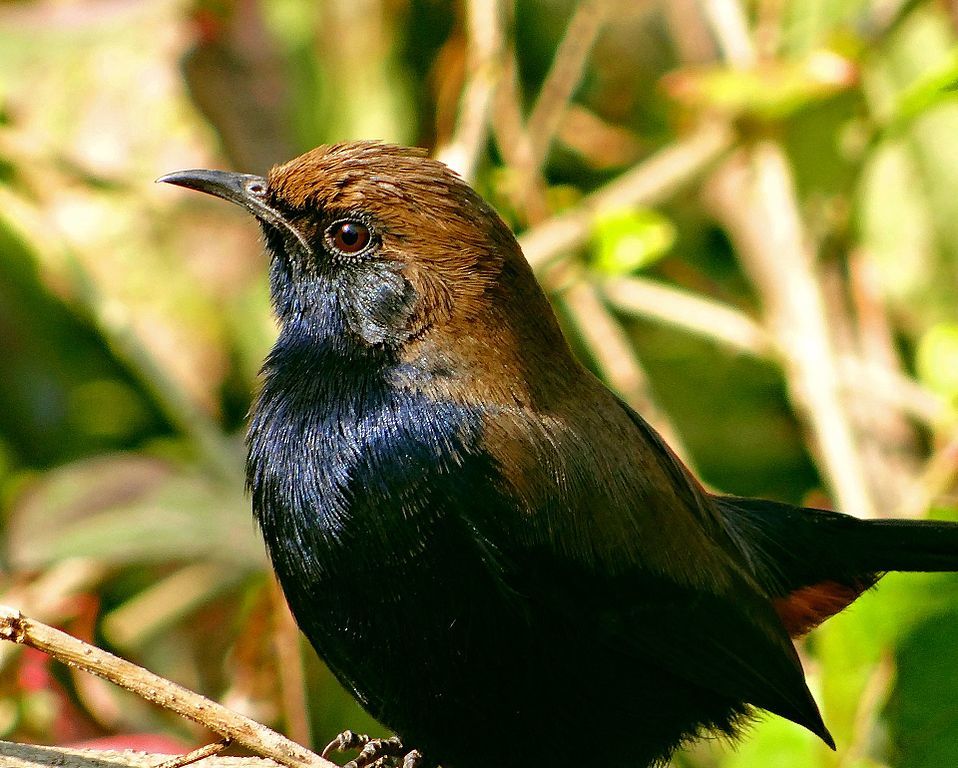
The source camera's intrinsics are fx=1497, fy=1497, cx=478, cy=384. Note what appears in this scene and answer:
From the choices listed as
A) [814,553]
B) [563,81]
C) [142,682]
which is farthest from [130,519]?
[563,81]

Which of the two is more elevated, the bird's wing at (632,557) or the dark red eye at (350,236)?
the dark red eye at (350,236)

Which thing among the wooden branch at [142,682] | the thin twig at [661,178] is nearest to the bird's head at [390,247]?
the wooden branch at [142,682]

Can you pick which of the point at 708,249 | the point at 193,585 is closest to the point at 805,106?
the point at 708,249

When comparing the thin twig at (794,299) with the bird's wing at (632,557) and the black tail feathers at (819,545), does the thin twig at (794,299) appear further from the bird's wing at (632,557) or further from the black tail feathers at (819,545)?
the bird's wing at (632,557)

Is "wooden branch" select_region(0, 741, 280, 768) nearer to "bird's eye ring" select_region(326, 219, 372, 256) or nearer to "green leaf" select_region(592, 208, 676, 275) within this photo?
"bird's eye ring" select_region(326, 219, 372, 256)

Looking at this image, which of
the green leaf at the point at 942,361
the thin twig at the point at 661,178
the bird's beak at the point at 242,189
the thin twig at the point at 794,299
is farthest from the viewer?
the thin twig at the point at 661,178

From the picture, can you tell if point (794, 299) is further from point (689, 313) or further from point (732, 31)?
point (732, 31)

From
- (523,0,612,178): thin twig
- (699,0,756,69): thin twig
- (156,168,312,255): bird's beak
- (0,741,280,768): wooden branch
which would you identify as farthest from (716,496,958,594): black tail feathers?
(699,0,756,69): thin twig
